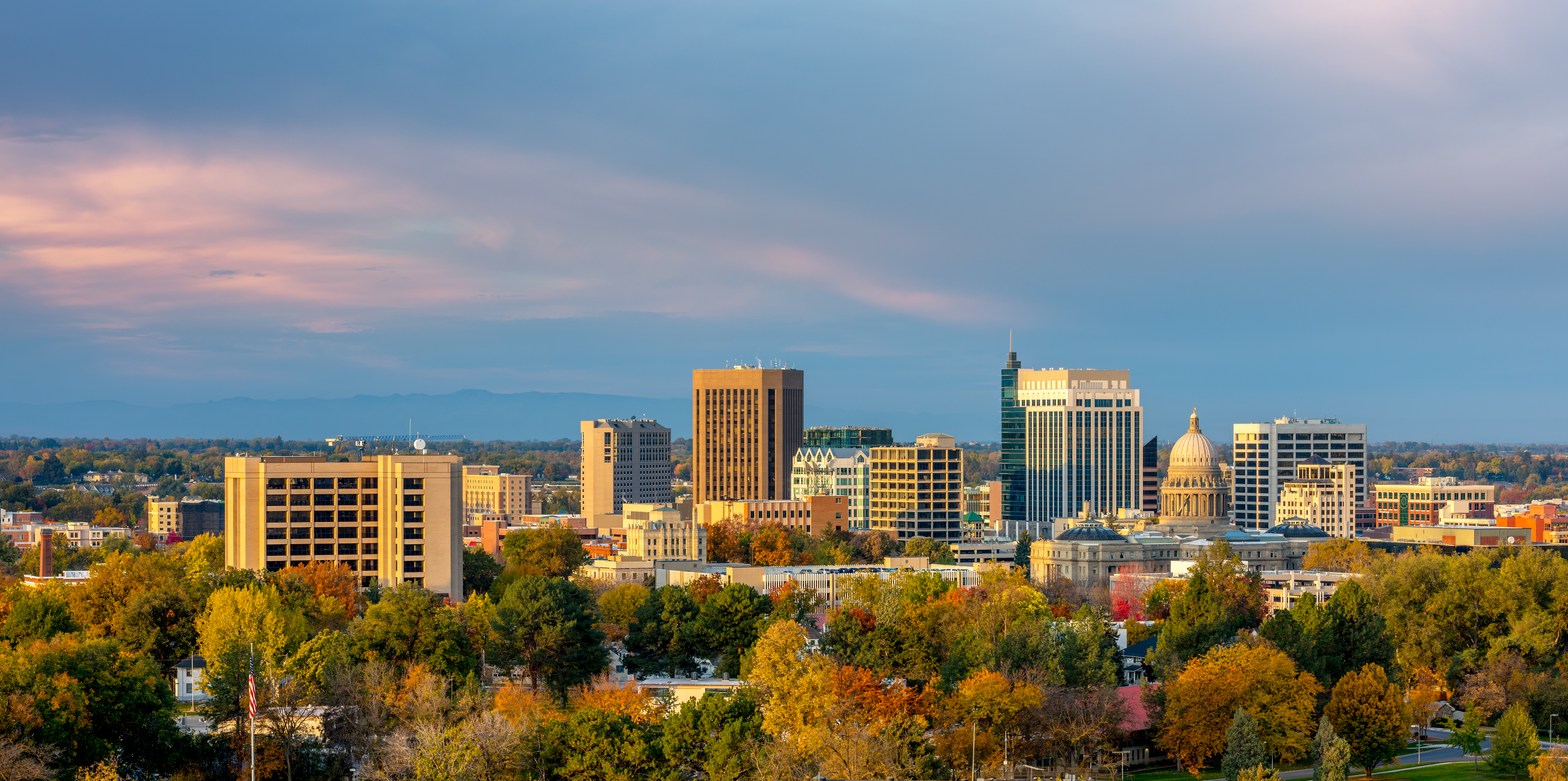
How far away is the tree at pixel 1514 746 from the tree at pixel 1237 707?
34.4ft

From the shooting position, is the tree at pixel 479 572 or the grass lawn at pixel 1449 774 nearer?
the grass lawn at pixel 1449 774

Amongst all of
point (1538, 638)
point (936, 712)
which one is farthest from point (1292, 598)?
point (936, 712)

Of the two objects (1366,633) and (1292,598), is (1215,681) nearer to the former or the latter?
(1366,633)

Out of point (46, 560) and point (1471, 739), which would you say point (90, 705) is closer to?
point (1471, 739)

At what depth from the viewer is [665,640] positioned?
135 metres

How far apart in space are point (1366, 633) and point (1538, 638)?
16.7m

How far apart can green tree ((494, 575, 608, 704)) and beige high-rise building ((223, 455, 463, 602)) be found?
4092cm

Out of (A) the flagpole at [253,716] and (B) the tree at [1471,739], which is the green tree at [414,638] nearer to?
(A) the flagpole at [253,716]

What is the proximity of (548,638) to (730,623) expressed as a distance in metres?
21.0

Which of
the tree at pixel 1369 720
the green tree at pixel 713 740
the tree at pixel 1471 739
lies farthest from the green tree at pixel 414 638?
the tree at pixel 1471 739

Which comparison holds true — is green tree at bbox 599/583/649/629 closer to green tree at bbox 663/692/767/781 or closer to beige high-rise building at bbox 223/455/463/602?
beige high-rise building at bbox 223/455/463/602

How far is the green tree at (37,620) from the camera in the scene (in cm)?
11906

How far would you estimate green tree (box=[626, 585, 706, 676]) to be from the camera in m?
132

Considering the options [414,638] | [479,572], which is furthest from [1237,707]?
[479,572]
